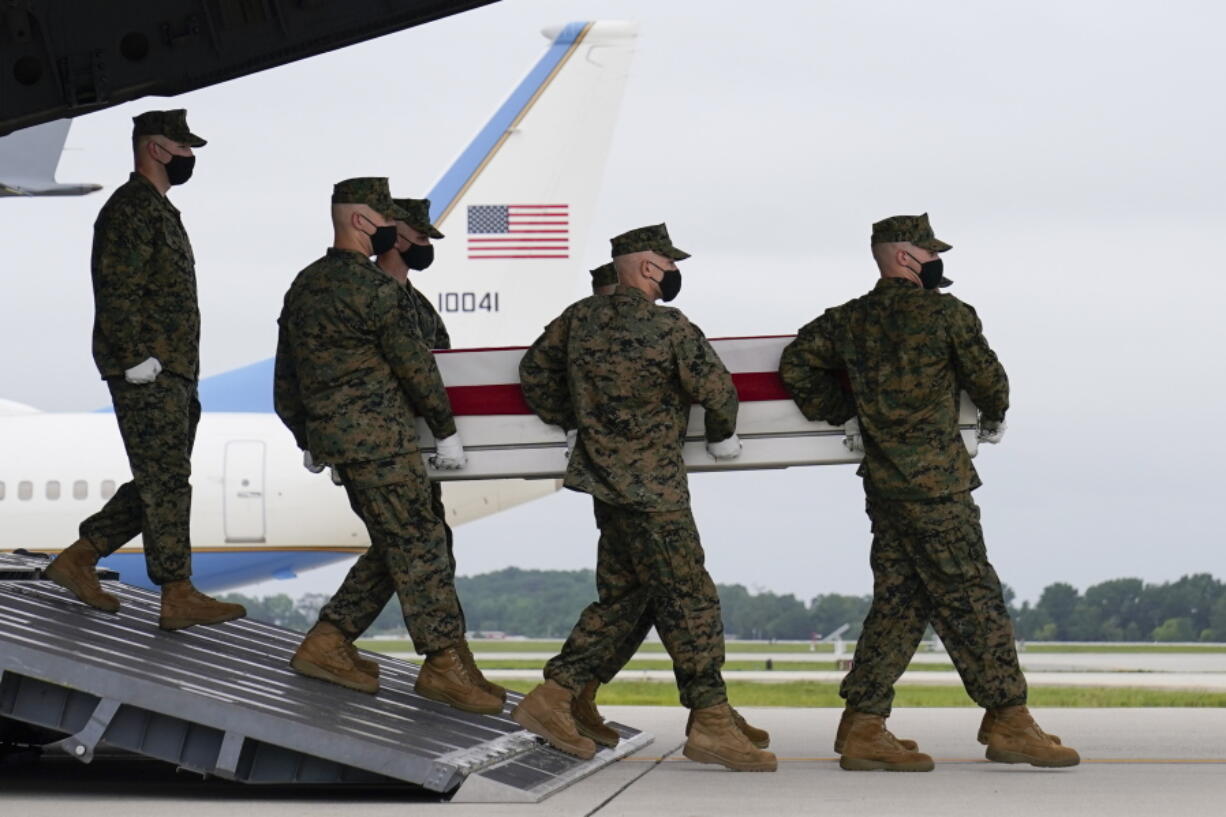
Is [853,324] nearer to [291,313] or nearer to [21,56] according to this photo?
[291,313]

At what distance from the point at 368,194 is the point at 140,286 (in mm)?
989

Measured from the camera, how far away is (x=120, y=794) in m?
6.10

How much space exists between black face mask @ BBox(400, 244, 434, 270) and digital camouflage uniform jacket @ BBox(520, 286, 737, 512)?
0.83 metres

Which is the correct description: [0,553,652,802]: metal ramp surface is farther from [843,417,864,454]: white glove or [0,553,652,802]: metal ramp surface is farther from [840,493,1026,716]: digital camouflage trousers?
[843,417,864,454]: white glove

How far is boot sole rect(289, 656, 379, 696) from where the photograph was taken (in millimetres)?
6801

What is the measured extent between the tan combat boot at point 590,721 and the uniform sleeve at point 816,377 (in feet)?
4.80

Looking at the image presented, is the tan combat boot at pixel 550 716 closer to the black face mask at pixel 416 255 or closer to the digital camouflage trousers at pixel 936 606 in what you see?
the digital camouflage trousers at pixel 936 606

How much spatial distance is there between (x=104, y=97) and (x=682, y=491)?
276cm

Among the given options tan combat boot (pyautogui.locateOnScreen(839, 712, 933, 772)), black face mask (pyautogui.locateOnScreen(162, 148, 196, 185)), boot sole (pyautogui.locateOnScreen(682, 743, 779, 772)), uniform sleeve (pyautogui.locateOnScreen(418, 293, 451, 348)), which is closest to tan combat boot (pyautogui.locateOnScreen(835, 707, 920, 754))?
tan combat boot (pyautogui.locateOnScreen(839, 712, 933, 772))

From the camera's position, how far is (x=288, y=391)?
6.89 metres

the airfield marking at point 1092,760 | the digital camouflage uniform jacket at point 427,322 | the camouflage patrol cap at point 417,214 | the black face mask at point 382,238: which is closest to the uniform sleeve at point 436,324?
the digital camouflage uniform jacket at point 427,322

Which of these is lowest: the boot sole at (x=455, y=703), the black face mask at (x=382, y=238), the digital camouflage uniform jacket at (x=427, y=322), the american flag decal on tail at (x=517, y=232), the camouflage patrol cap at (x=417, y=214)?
the boot sole at (x=455, y=703)

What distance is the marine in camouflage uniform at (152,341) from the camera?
6910 millimetres

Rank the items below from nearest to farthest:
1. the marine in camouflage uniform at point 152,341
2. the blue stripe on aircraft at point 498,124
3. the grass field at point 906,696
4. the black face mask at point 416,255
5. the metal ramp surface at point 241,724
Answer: the metal ramp surface at point 241,724
the marine in camouflage uniform at point 152,341
the black face mask at point 416,255
the grass field at point 906,696
the blue stripe on aircraft at point 498,124
